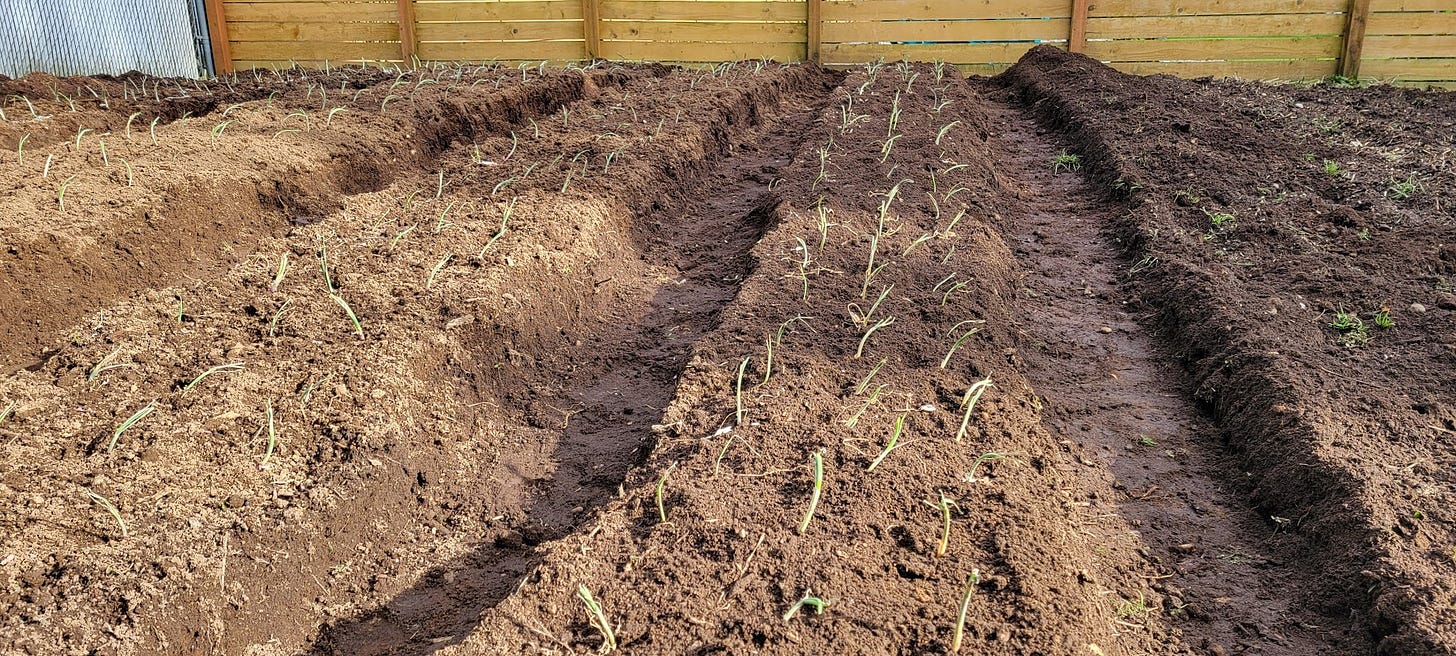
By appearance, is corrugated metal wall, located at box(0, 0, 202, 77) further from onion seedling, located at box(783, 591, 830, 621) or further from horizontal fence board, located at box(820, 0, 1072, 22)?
onion seedling, located at box(783, 591, 830, 621)

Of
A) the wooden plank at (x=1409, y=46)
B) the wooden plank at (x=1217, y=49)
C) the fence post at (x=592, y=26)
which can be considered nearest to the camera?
the wooden plank at (x=1409, y=46)

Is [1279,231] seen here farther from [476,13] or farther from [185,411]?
[476,13]

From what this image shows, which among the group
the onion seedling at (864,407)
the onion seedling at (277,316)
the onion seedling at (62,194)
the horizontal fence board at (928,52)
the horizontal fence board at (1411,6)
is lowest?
the onion seedling at (864,407)

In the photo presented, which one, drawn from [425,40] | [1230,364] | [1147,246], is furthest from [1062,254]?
[425,40]

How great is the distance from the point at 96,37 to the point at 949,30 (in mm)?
8869

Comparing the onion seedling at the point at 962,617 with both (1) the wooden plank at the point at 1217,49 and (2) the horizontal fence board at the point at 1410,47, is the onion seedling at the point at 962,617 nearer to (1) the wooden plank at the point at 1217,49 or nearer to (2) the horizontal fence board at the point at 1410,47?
(1) the wooden plank at the point at 1217,49

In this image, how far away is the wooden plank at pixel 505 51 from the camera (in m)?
10.2

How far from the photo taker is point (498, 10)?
10.1 metres

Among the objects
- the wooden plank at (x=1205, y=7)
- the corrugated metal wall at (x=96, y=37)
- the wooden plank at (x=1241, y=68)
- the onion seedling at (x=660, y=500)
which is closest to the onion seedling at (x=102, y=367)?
the onion seedling at (x=660, y=500)

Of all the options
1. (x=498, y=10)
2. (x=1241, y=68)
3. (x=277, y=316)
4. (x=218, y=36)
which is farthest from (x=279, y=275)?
(x=1241, y=68)

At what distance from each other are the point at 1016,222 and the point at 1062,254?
17.9 inches

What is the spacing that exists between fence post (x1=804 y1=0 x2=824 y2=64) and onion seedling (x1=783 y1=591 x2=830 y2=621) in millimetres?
8602

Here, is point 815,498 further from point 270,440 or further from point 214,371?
point 214,371

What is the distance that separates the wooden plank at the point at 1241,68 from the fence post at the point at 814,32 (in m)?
3.12
